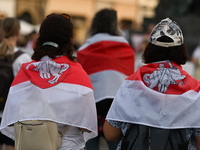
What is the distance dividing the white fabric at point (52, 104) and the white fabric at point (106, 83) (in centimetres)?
100

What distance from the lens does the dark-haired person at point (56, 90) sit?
2387 mm

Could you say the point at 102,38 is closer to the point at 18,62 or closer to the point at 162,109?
the point at 18,62

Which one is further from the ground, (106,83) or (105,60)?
(105,60)

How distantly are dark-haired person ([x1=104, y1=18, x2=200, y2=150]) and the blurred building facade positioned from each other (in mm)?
28882

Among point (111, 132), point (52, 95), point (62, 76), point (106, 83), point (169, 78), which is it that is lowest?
point (106, 83)

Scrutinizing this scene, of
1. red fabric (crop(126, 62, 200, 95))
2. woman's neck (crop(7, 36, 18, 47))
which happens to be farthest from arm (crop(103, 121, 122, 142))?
woman's neck (crop(7, 36, 18, 47))

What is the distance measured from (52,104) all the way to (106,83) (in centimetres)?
126

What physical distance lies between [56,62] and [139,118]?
2.57 ft

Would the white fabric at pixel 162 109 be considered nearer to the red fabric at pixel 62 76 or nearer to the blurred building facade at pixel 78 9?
the red fabric at pixel 62 76

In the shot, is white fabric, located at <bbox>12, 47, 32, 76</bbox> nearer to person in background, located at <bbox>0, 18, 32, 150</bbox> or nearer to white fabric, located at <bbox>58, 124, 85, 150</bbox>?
person in background, located at <bbox>0, 18, 32, 150</bbox>

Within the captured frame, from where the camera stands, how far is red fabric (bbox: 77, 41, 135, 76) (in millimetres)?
3605

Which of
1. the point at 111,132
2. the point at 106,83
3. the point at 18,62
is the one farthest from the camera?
the point at 106,83

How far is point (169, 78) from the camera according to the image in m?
2.23

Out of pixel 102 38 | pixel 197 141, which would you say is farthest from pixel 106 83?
pixel 197 141
